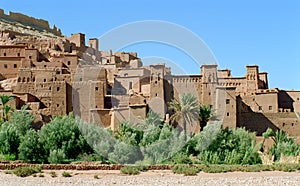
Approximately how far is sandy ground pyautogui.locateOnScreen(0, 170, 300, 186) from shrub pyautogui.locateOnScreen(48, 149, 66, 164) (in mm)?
5150

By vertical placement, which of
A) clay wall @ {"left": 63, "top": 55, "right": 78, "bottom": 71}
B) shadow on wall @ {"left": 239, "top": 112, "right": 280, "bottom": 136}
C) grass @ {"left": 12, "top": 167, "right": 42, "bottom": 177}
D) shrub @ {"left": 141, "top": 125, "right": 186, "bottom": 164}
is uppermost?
clay wall @ {"left": 63, "top": 55, "right": 78, "bottom": 71}

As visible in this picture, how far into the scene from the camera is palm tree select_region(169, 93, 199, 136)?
1176 inches

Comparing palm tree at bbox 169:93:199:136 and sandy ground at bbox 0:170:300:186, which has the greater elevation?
palm tree at bbox 169:93:199:136

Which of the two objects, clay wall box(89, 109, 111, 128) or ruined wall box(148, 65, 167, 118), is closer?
clay wall box(89, 109, 111, 128)

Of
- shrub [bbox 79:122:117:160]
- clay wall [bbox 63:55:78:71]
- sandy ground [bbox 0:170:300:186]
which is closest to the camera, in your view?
sandy ground [bbox 0:170:300:186]

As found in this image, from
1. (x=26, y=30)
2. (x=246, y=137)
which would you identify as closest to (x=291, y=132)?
(x=246, y=137)

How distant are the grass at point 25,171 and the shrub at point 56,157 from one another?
5098 mm

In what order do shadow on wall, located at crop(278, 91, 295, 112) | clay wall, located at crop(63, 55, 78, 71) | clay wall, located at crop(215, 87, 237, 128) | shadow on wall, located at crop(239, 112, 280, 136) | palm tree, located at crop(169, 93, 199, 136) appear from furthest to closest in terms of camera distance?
shadow on wall, located at crop(278, 91, 295, 112) → clay wall, located at crop(63, 55, 78, 71) → shadow on wall, located at crop(239, 112, 280, 136) → clay wall, located at crop(215, 87, 237, 128) → palm tree, located at crop(169, 93, 199, 136)

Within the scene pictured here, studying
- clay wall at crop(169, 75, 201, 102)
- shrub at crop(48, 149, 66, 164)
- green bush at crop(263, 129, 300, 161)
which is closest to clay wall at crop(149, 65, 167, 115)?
clay wall at crop(169, 75, 201, 102)

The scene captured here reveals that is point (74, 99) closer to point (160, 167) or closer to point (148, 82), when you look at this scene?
point (148, 82)

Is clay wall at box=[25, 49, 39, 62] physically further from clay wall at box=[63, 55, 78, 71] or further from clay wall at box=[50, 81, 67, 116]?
clay wall at box=[50, 81, 67, 116]

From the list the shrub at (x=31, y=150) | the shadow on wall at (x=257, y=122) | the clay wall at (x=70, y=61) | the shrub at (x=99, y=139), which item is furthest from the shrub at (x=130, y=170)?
the clay wall at (x=70, y=61)

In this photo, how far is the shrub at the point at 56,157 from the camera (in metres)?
23.2

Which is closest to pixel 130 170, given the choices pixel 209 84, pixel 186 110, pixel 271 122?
pixel 186 110
